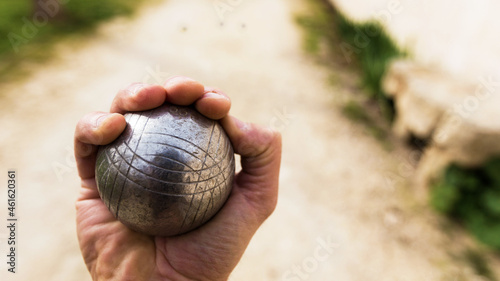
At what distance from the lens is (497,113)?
461 centimetres

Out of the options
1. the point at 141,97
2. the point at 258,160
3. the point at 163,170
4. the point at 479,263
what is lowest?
the point at 479,263

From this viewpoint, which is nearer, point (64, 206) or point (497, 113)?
point (64, 206)

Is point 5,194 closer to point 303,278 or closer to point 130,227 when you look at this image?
point 130,227

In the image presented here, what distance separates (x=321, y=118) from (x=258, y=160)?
394 centimetres

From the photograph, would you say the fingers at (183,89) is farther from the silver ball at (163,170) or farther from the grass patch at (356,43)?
the grass patch at (356,43)

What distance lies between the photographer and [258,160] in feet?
8.04

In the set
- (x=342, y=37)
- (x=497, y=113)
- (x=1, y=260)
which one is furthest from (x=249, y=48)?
(x=1, y=260)

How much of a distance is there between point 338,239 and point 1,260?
345 cm

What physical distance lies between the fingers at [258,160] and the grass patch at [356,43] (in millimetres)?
4567

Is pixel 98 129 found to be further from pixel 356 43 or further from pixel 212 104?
pixel 356 43

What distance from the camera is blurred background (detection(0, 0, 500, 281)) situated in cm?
414

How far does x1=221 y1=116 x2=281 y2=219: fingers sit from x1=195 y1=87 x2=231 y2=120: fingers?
0.18 meters

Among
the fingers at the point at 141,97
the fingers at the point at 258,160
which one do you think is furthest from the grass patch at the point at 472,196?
the fingers at the point at 141,97

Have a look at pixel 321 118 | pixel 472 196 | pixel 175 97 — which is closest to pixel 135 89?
pixel 175 97
